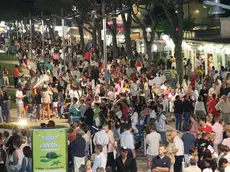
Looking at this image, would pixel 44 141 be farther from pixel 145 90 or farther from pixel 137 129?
pixel 145 90

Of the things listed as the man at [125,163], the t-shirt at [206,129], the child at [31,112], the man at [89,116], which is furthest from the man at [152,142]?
the child at [31,112]

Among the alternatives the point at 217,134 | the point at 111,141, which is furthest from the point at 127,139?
the point at 217,134

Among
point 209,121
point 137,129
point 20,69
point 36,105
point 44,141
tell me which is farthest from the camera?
point 20,69

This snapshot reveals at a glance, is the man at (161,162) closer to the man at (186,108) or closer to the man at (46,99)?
the man at (186,108)

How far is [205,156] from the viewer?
1723cm

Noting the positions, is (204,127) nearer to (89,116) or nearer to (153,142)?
(153,142)

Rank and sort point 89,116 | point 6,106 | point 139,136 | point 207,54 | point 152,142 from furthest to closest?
point 207,54
point 6,106
point 89,116
point 139,136
point 152,142

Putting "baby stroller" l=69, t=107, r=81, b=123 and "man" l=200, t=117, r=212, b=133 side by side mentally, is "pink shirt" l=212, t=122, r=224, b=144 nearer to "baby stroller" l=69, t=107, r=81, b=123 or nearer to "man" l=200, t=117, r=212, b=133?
"man" l=200, t=117, r=212, b=133

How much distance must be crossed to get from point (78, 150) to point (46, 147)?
1502 millimetres

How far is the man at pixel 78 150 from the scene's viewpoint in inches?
789

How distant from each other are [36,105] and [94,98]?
3279 millimetres

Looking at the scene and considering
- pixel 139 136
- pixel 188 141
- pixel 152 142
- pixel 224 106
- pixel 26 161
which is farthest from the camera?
pixel 224 106

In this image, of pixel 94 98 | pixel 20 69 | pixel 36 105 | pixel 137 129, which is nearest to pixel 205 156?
pixel 137 129

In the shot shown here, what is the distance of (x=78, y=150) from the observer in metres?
20.1
